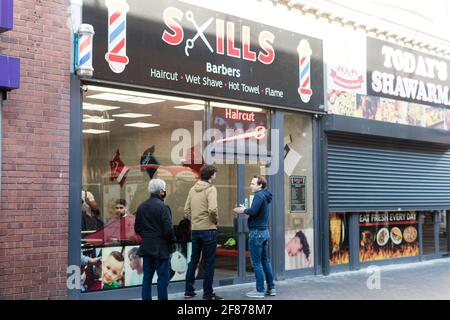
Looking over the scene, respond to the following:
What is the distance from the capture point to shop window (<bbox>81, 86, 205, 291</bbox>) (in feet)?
27.6

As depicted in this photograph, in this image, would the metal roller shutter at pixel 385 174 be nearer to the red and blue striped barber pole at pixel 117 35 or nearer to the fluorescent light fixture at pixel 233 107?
the fluorescent light fixture at pixel 233 107

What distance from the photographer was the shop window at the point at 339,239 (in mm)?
11797

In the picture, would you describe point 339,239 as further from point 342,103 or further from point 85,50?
point 85,50

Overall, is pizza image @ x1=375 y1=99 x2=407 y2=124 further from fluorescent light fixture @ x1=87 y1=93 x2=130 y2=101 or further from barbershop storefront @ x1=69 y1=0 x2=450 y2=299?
fluorescent light fixture @ x1=87 y1=93 x2=130 y2=101

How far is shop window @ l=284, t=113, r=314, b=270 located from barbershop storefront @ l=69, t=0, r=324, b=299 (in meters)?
0.02

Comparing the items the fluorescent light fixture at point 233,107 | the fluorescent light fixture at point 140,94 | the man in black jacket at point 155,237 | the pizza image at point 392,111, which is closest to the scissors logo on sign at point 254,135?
the fluorescent light fixture at point 233,107

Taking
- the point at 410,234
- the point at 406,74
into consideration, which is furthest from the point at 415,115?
the point at 410,234

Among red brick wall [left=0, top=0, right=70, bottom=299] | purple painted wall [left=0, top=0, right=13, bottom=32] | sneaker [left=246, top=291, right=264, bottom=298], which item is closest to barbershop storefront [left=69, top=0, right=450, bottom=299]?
red brick wall [left=0, top=0, right=70, bottom=299]

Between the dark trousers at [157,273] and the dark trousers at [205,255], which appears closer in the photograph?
the dark trousers at [157,273]

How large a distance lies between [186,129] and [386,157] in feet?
17.1
